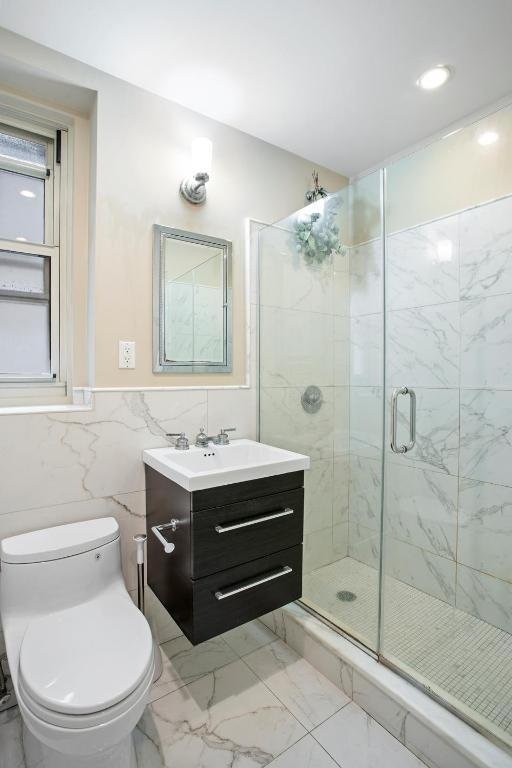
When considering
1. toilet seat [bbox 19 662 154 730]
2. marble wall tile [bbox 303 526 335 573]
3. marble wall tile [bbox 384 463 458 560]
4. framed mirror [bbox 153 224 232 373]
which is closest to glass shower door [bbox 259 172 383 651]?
marble wall tile [bbox 303 526 335 573]

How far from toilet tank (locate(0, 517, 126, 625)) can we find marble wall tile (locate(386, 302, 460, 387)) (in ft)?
4.73

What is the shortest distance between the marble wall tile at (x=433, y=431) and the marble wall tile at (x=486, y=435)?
40 mm

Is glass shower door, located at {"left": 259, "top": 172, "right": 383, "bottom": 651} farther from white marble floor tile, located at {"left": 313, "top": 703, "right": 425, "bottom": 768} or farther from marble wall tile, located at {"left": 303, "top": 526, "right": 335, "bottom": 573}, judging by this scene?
white marble floor tile, located at {"left": 313, "top": 703, "right": 425, "bottom": 768}

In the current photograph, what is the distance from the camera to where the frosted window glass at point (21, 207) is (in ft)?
5.60

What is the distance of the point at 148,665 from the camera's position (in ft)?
3.63

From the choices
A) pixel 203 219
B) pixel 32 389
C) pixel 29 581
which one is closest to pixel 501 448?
pixel 203 219

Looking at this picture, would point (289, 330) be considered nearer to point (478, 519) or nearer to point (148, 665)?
point (478, 519)

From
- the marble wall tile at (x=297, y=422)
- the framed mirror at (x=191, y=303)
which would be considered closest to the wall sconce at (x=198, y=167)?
the framed mirror at (x=191, y=303)

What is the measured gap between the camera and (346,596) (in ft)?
6.25

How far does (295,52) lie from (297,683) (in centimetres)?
253

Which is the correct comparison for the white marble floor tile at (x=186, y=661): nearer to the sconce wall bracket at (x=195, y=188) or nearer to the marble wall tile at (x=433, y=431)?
the marble wall tile at (x=433, y=431)

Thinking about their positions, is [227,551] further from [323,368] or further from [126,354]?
[323,368]

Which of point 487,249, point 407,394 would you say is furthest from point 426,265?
point 407,394

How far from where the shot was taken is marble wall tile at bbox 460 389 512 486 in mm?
1771
